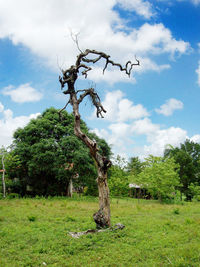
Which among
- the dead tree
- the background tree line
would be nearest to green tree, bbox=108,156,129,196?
the background tree line

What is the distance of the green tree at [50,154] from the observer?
74.6 ft

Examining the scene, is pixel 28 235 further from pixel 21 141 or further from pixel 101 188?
pixel 21 141

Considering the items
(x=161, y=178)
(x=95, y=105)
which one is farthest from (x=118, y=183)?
(x=95, y=105)

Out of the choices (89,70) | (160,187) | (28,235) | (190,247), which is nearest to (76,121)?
(89,70)

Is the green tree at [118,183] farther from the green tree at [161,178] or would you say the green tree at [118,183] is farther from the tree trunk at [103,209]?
the tree trunk at [103,209]

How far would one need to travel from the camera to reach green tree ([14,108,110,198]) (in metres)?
22.8

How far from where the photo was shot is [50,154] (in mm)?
22344

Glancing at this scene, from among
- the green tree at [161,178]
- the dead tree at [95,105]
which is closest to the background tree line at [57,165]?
the green tree at [161,178]

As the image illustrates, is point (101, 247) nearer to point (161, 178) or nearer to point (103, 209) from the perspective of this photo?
point (103, 209)

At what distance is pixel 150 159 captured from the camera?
87.7 ft

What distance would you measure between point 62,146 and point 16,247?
16.8 meters

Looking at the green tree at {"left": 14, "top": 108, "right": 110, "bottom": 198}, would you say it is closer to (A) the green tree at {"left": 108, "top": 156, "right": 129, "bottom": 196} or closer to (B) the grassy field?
(A) the green tree at {"left": 108, "top": 156, "right": 129, "bottom": 196}

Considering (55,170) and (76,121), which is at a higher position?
(76,121)

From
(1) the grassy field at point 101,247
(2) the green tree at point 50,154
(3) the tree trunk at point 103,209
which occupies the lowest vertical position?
(1) the grassy field at point 101,247
